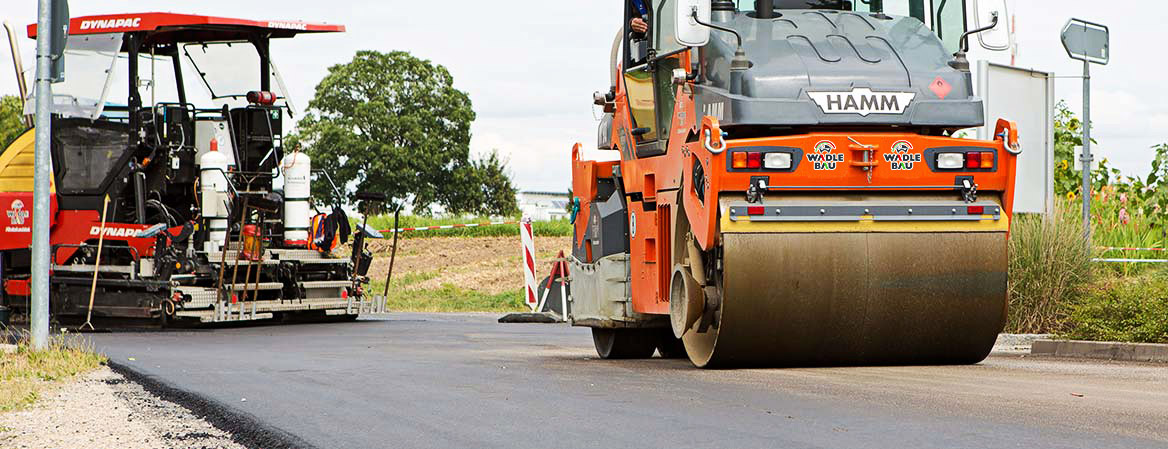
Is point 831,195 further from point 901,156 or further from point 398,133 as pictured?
point 398,133

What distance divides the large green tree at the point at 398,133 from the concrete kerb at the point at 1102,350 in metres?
53.7

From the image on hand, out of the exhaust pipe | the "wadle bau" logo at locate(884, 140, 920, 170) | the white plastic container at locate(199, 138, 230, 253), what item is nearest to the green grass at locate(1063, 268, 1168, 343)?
the "wadle bau" logo at locate(884, 140, 920, 170)

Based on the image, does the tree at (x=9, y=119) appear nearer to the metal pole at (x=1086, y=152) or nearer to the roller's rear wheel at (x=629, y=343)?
the metal pole at (x=1086, y=152)

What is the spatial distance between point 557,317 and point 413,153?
4699 centimetres

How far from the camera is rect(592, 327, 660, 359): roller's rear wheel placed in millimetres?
13039

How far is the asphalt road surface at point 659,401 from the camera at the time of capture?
22.1ft

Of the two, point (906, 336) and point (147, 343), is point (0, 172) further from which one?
point (906, 336)

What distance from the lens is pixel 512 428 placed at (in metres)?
7.30

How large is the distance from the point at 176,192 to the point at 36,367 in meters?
7.78

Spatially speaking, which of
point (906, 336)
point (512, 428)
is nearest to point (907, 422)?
point (512, 428)

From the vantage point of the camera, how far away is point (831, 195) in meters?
10.0

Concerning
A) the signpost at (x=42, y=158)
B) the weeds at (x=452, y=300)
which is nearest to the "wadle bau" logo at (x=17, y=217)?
the signpost at (x=42, y=158)

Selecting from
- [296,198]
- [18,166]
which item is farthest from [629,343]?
[18,166]

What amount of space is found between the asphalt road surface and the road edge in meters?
0.07
